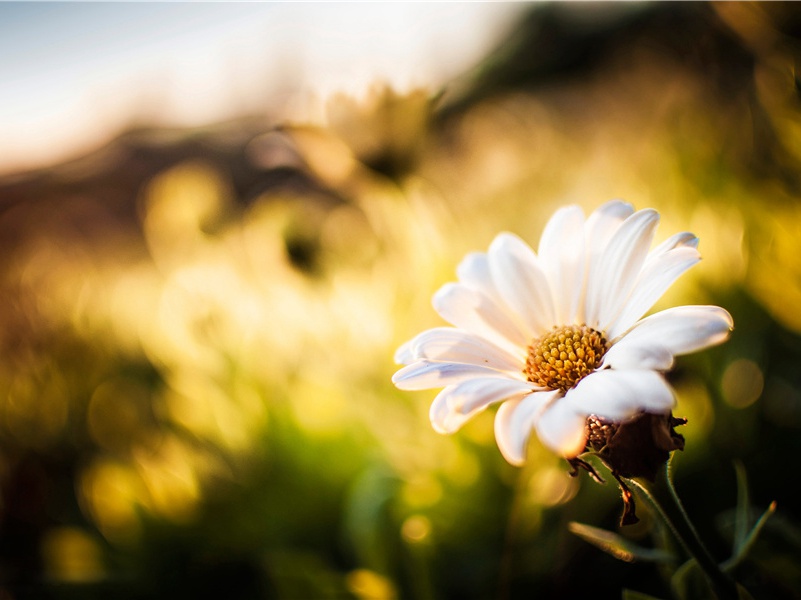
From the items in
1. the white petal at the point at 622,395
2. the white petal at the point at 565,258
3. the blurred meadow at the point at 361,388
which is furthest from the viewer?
the blurred meadow at the point at 361,388

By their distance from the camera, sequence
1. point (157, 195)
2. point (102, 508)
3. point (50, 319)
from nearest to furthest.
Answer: point (102, 508) < point (157, 195) < point (50, 319)

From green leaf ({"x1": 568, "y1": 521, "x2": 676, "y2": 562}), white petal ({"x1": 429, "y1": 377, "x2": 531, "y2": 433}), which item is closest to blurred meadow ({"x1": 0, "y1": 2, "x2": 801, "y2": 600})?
green leaf ({"x1": 568, "y1": 521, "x2": 676, "y2": 562})

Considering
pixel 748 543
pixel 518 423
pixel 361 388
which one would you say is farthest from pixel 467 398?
pixel 361 388

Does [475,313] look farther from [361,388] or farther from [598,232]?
[361,388]

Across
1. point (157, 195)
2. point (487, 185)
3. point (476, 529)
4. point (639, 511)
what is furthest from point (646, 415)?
point (487, 185)

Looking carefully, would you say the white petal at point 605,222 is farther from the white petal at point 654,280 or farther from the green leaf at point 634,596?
the green leaf at point 634,596

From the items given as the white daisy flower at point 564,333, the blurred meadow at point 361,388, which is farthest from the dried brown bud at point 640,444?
the blurred meadow at point 361,388

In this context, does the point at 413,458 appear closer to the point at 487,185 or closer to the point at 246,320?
the point at 246,320
